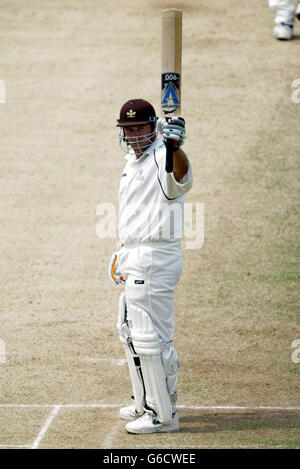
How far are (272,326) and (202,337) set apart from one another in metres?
0.79

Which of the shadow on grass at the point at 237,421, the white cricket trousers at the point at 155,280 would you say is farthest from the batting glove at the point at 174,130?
the shadow on grass at the point at 237,421

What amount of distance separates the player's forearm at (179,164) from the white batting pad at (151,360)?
3.36 ft

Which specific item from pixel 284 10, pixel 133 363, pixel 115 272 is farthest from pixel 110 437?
pixel 284 10

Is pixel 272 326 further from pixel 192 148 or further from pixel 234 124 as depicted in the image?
pixel 234 124

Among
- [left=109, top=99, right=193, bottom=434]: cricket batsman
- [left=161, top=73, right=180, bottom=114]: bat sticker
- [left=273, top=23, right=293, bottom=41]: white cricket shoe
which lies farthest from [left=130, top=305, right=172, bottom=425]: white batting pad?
[left=273, top=23, right=293, bottom=41]: white cricket shoe

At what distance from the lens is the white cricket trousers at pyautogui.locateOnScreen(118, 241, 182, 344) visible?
5.27 m

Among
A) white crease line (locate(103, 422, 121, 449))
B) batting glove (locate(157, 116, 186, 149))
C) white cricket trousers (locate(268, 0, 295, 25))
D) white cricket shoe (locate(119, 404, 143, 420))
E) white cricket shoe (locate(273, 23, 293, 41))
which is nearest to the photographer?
batting glove (locate(157, 116, 186, 149))

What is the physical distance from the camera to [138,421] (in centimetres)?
540

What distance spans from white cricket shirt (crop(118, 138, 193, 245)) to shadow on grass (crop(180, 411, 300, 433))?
1447mm

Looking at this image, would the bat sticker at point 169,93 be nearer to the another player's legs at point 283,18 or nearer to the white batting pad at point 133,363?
the white batting pad at point 133,363

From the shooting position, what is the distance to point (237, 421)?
5.63 m

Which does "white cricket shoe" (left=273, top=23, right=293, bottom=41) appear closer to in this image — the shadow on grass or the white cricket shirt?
the white cricket shirt

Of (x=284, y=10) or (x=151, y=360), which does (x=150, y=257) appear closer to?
(x=151, y=360)
